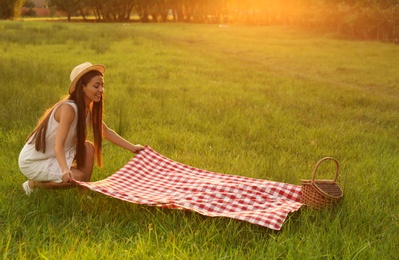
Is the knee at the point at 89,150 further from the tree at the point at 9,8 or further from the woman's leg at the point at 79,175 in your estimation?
the tree at the point at 9,8

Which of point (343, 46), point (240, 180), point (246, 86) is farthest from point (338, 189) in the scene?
point (343, 46)

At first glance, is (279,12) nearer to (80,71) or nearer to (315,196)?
(80,71)

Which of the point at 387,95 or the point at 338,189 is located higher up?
the point at 338,189

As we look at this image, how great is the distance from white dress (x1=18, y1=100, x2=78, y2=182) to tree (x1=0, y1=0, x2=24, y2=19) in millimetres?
60148

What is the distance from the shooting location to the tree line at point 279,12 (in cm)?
3316

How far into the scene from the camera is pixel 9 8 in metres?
60.7

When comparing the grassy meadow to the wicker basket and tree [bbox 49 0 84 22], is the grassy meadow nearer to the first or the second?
the wicker basket

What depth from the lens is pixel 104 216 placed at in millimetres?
4262

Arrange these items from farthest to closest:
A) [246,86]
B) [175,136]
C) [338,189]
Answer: [246,86], [175,136], [338,189]

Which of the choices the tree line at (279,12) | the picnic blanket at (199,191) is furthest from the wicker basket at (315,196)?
the tree line at (279,12)

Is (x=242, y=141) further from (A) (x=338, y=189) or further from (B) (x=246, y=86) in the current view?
(B) (x=246, y=86)

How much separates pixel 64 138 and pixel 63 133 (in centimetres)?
5

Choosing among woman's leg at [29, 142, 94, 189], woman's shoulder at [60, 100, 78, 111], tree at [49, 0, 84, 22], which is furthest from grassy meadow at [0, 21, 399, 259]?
tree at [49, 0, 84, 22]

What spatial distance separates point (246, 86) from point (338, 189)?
825cm
